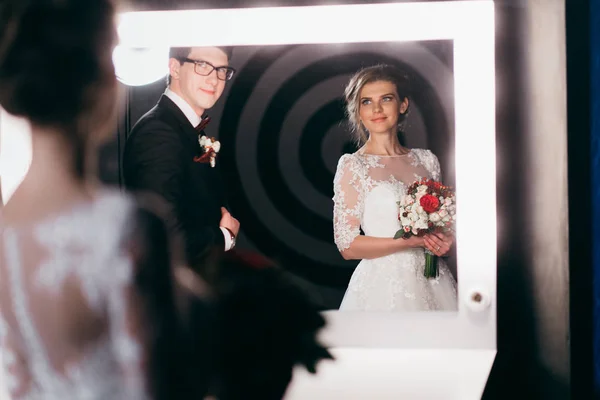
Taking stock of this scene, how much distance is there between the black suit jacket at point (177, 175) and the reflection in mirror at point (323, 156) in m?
0.03

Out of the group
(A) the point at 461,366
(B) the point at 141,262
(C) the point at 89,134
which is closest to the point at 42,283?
(B) the point at 141,262

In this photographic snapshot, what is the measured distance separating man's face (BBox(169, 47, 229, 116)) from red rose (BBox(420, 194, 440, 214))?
0.51 metres

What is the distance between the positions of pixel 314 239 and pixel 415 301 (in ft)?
0.85

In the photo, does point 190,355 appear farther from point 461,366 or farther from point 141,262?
point 461,366

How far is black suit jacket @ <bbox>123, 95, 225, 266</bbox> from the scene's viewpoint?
1041mm

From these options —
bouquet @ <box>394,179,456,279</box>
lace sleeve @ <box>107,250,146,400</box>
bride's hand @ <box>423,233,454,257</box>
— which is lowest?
lace sleeve @ <box>107,250,146,400</box>

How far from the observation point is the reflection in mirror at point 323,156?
1.03m

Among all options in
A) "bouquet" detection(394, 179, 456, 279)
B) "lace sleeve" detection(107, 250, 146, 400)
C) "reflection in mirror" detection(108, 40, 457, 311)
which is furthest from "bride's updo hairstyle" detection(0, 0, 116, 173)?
"bouquet" detection(394, 179, 456, 279)

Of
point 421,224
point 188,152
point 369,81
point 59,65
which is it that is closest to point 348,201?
point 421,224

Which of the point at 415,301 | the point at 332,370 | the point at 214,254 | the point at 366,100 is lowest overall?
the point at 332,370

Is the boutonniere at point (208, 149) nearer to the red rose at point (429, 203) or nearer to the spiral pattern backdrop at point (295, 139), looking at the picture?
the spiral pattern backdrop at point (295, 139)

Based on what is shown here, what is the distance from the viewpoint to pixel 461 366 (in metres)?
1.02

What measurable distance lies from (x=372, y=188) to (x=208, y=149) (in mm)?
376

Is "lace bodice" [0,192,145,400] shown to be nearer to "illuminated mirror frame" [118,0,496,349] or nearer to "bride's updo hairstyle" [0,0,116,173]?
"bride's updo hairstyle" [0,0,116,173]
